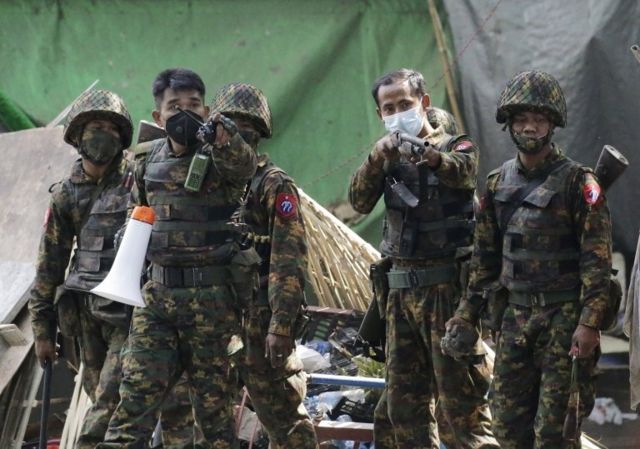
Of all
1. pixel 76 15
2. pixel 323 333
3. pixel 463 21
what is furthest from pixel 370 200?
pixel 76 15

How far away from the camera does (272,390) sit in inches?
271

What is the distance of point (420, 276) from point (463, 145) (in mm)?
641

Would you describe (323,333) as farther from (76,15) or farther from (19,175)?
(76,15)

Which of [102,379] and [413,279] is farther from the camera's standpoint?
[102,379]

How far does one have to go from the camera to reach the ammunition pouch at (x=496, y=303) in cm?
635

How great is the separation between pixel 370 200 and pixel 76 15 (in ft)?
14.1

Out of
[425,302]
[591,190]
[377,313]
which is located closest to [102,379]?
[377,313]

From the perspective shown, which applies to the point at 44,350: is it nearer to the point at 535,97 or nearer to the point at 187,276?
the point at 187,276

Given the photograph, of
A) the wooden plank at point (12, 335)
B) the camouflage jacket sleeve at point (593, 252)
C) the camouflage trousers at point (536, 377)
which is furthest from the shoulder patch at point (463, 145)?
the wooden plank at point (12, 335)

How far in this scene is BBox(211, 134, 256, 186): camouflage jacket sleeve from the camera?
6.14 meters

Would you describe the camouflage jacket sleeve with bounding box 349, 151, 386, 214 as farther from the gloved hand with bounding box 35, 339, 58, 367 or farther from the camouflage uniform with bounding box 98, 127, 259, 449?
the gloved hand with bounding box 35, 339, 58, 367

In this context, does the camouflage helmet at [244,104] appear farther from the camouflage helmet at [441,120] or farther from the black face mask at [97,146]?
the camouflage helmet at [441,120]

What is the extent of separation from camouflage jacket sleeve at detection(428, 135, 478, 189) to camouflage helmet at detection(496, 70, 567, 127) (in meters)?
0.31

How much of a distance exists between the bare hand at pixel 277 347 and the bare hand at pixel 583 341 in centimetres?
133
